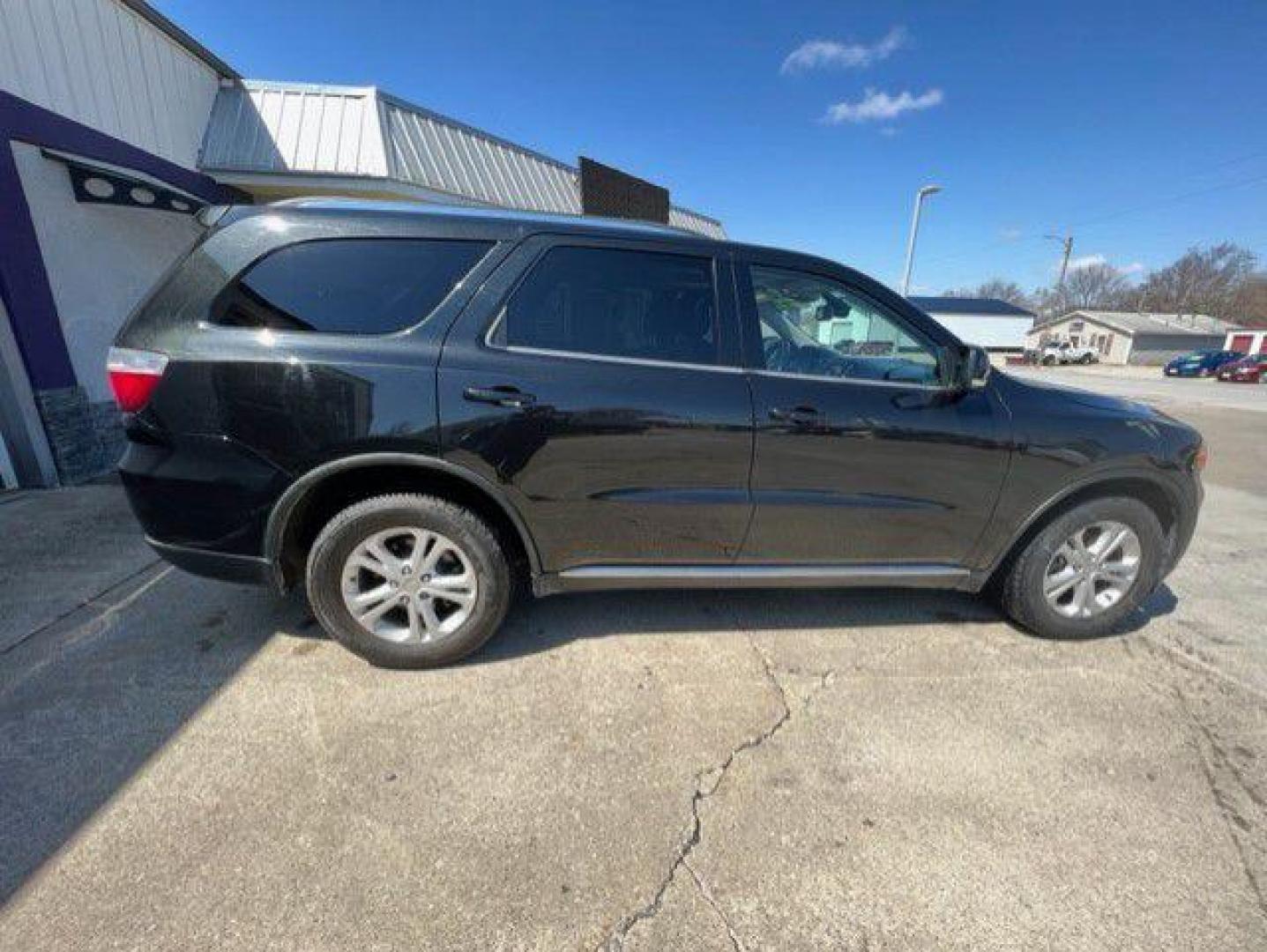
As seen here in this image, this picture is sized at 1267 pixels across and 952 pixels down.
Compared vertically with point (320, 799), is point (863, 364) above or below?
above

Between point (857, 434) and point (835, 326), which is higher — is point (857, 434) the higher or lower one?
the lower one

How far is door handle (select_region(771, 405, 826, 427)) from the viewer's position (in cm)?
246

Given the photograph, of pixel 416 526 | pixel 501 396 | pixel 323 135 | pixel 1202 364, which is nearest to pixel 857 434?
pixel 501 396

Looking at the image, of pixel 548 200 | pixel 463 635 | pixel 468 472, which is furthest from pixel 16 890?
pixel 548 200

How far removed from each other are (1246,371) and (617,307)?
41246 millimetres

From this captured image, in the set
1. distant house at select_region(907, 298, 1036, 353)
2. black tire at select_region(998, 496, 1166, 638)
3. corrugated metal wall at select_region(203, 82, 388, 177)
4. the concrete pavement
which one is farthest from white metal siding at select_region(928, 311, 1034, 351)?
the concrete pavement

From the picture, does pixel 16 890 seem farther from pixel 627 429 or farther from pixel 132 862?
pixel 627 429

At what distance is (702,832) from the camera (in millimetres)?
1854

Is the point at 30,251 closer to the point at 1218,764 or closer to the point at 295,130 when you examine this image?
the point at 295,130

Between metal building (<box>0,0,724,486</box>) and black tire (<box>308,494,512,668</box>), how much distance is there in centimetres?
443

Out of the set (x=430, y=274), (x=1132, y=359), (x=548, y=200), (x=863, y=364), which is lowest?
(x=1132, y=359)

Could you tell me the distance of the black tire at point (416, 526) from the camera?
7.89ft

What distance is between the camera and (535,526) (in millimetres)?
2482

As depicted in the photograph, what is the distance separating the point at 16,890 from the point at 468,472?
1733 millimetres
